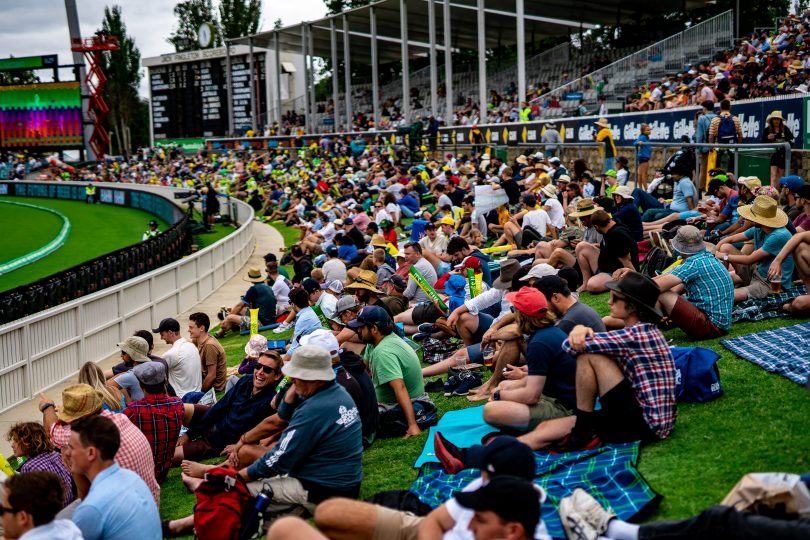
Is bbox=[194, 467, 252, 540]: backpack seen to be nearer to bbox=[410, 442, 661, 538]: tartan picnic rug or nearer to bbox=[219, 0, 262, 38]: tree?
bbox=[410, 442, 661, 538]: tartan picnic rug

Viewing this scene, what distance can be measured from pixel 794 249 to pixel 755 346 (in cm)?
137

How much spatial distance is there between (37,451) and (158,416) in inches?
39.6

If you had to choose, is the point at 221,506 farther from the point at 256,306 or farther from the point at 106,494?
the point at 256,306

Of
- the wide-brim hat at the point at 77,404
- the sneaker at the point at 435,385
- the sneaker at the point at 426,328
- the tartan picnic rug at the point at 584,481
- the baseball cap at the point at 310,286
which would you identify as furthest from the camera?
the baseball cap at the point at 310,286

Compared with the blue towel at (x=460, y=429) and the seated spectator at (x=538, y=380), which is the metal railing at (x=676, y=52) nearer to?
the blue towel at (x=460, y=429)

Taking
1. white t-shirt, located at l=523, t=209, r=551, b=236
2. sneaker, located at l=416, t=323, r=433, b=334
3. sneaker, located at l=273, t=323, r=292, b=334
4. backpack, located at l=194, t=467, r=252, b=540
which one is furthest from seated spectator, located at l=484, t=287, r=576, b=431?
sneaker, located at l=273, t=323, r=292, b=334

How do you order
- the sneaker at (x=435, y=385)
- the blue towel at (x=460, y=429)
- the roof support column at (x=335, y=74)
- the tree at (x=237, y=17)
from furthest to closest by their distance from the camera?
the tree at (x=237, y=17), the roof support column at (x=335, y=74), the sneaker at (x=435, y=385), the blue towel at (x=460, y=429)

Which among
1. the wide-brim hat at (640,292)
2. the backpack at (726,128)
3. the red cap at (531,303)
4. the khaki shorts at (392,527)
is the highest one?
the backpack at (726,128)

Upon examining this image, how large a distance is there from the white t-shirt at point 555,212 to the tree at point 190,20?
91040 millimetres

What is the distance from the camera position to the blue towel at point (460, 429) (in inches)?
A: 280

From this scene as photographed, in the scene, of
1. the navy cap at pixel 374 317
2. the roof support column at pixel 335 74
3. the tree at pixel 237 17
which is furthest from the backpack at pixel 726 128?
the tree at pixel 237 17

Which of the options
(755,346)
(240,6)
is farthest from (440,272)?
(240,6)

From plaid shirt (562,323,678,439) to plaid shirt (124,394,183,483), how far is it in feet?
11.8

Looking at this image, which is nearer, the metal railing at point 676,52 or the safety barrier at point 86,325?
the safety barrier at point 86,325
